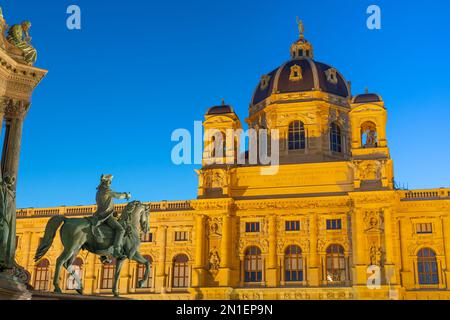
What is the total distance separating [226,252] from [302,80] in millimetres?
18438

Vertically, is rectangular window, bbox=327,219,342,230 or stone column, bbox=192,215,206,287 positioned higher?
rectangular window, bbox=327,219,342,230

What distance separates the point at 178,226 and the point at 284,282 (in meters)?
10.1

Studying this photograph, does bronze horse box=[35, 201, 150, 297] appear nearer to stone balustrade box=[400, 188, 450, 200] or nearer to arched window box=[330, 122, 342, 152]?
stone balustrade box=[400, 188, 450, 200]

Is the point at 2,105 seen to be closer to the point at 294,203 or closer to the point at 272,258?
the point at 272,258

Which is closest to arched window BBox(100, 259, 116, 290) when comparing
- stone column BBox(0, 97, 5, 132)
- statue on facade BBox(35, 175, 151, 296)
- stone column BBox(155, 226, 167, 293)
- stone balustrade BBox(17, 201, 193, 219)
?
stone column BBox(155, 226, 167, 293)

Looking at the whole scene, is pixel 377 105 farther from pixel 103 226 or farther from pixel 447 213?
pixel 103 226

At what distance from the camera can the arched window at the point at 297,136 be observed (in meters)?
51.8

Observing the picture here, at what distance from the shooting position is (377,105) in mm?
46906

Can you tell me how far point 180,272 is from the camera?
48.1m

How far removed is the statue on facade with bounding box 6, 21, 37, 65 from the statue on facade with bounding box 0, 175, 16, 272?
5.76m

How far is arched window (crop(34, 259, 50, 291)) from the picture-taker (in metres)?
51.1

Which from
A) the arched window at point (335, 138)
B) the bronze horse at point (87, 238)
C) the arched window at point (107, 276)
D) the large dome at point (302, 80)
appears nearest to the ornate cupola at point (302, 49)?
the large dome at point (302, 80)
